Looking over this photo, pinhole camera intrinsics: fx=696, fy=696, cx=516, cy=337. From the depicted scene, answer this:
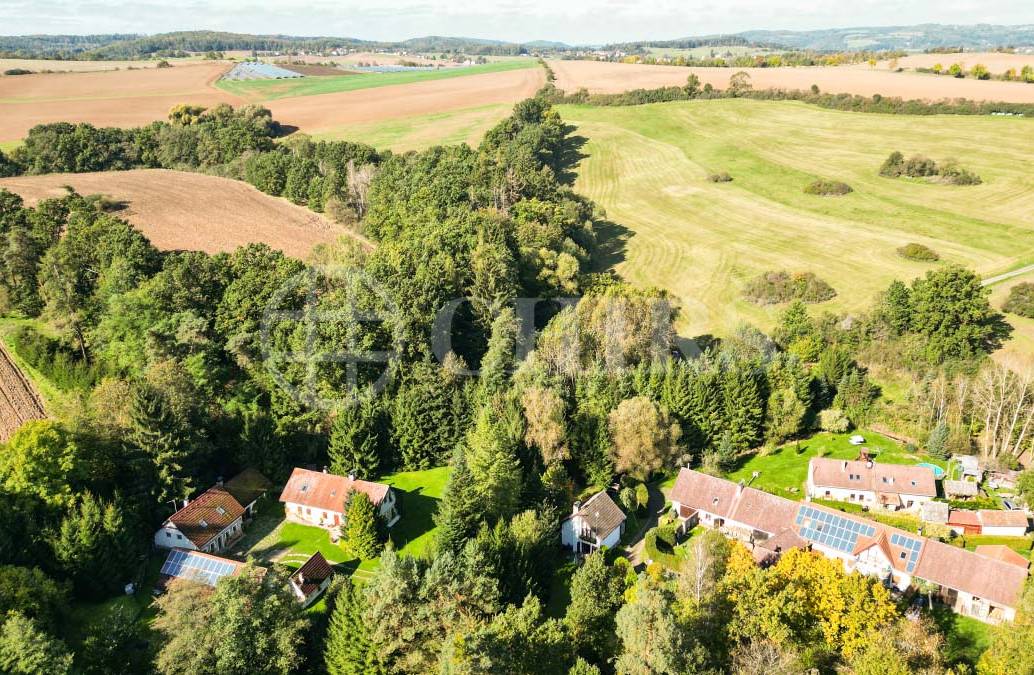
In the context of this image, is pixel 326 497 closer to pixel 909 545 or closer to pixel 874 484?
pixel 909 545

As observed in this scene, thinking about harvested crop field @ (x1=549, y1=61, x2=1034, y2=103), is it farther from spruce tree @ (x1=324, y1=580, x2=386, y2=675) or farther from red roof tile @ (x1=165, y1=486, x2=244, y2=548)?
spruce tree @ (x1=324, y1=580, x2=386, y2=675)

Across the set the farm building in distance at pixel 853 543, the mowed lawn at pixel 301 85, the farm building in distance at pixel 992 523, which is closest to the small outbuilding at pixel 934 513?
the farm building in distance at pixel 992 523

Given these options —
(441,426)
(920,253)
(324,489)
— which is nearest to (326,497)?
(324,489)

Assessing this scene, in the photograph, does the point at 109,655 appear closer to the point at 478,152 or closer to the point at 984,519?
the point at 984,519

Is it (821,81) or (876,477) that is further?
(821,81)

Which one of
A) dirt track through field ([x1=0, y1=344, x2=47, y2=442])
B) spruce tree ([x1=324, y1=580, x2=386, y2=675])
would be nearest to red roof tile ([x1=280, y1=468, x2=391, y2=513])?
spruce tree ([x1=324, y1=580, x2=386, y2=675])
